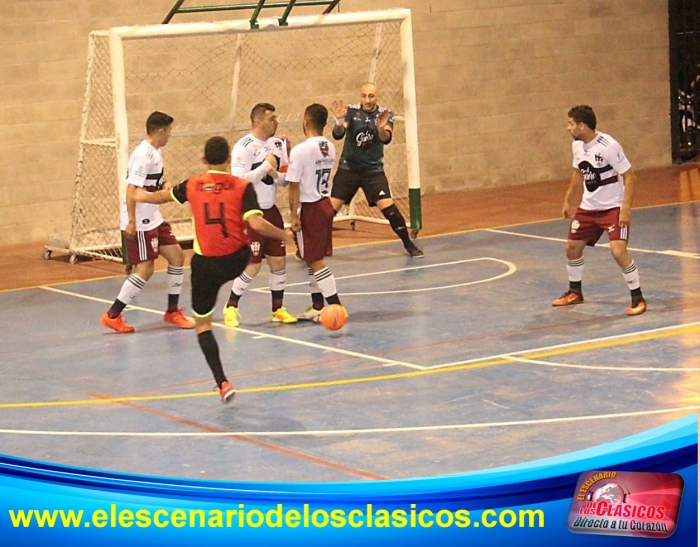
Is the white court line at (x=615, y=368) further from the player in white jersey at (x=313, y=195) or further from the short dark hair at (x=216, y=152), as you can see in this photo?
the short dark hair at (x=216, y=152)

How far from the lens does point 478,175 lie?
71.3 feet

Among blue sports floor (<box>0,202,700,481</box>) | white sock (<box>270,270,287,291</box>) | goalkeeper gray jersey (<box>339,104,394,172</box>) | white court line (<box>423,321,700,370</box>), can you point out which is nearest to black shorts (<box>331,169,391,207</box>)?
goalkeeper gray jersey (<box>339,104,394,172</box>)

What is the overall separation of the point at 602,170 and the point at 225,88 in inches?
328

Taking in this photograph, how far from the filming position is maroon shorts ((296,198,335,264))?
39.7 feet

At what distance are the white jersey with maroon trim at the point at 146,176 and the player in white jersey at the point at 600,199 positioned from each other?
12.5ft

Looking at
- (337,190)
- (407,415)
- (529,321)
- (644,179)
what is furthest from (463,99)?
(407,415)

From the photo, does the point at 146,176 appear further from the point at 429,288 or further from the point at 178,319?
the point at 429,288

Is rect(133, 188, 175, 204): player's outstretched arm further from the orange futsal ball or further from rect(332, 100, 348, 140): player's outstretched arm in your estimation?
rect(332, 100, 348, 140): player's outstretched arm

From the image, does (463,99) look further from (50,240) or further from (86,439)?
(86,439)

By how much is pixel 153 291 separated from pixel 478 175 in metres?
8.61

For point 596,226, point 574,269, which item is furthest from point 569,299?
point 596,226

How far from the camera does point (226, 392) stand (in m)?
9.59

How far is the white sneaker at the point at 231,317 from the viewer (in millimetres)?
12438

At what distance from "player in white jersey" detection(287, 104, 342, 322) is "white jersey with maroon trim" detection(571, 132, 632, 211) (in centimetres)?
234
